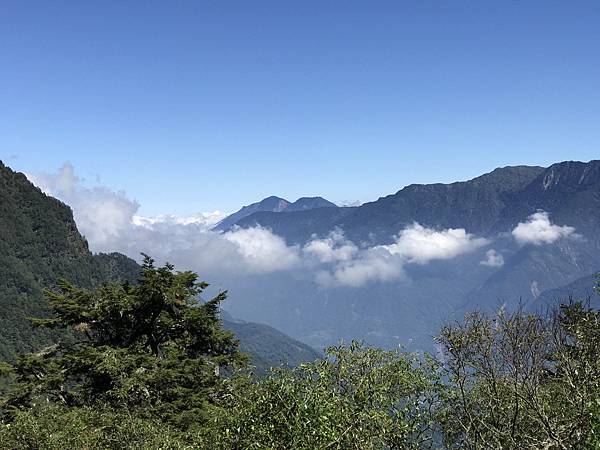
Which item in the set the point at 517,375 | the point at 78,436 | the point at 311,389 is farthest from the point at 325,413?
the point at 78,436

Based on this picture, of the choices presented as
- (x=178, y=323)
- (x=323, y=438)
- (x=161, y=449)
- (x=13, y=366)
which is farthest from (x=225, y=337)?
(x=323, y=438)

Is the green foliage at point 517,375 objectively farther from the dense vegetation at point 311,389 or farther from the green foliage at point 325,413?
the green foliage at point 325,413

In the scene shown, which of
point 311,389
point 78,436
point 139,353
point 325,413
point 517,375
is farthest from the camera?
point 139,353

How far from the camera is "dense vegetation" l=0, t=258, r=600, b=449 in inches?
614

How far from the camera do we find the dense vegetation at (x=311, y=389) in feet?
51.1

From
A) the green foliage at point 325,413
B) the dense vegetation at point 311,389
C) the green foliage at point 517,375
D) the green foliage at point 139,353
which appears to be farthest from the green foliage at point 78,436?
the green foliage at point 517,375

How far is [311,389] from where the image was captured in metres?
16.3

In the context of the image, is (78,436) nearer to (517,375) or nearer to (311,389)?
(311,389)

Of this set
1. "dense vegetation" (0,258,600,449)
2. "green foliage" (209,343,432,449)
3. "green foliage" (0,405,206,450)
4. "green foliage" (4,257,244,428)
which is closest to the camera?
"green foliage" (209,343,432,449)

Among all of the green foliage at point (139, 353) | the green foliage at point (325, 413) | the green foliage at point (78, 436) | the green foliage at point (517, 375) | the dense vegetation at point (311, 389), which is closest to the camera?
the green foliage at point (325, 413)

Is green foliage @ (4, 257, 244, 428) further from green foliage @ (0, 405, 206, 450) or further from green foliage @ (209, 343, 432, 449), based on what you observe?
green foliage @ (209, 343, 432, 449)

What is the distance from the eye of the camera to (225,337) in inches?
1796

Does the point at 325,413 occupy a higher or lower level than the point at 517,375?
higher

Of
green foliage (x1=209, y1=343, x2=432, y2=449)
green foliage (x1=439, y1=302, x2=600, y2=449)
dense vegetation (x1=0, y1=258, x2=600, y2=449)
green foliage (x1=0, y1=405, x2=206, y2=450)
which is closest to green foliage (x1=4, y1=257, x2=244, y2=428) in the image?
dense vegetation (x1=0, y1=258, x2=600, y2=449)
